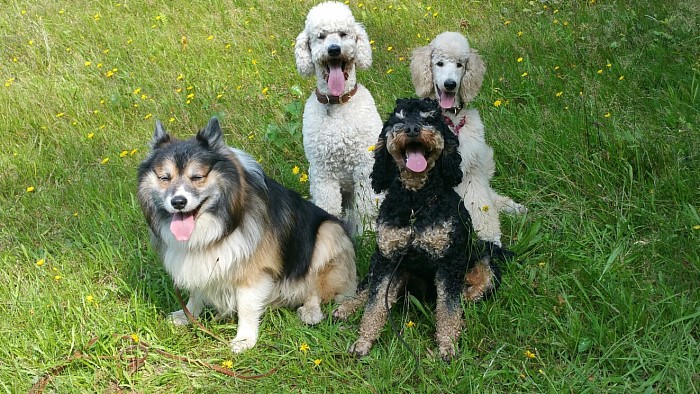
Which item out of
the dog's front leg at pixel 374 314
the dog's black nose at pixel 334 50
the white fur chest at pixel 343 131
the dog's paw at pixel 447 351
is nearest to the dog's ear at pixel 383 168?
the dog's front leg at pixel 374 314

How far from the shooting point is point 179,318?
3879 mm

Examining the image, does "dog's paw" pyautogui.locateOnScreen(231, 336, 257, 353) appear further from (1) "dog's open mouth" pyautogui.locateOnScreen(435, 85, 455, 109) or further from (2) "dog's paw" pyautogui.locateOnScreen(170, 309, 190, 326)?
(1) "dog's open mouth" pyautogui.locateOnScreen(435, 85, 455, 109)

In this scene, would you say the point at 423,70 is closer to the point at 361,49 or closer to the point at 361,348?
the point at 361,49

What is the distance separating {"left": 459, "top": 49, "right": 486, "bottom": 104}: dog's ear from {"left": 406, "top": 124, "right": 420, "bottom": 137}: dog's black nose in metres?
1.47

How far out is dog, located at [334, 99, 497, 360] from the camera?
10.1ft

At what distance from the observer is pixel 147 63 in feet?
23.0

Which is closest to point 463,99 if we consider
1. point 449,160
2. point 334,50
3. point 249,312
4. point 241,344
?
→ point 334,50

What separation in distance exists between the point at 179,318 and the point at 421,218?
173cm

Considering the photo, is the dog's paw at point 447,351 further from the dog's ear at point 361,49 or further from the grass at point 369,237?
the dog's ear at point 361,49

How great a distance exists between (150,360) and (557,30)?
4617 mm

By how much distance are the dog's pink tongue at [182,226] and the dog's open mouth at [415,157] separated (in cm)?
122

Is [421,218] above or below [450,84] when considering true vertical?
below

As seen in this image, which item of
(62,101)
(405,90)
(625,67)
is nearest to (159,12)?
(62,101)

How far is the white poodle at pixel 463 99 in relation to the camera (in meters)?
4.19
